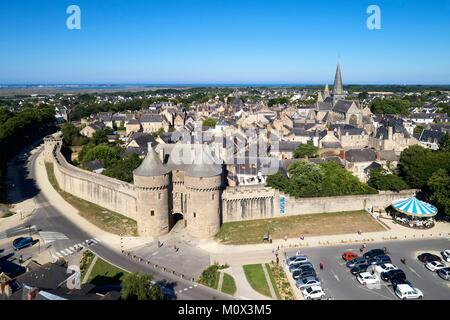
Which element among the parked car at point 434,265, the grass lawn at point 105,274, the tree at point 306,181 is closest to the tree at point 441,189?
the parked car at point 434,265

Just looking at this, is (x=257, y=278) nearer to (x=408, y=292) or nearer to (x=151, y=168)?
(x=408, y=292)

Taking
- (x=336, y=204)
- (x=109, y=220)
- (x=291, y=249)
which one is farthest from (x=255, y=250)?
(x=109, y=220)

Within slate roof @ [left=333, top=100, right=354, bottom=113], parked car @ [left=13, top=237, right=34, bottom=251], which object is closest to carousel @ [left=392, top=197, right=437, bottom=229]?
parked car @ [left=13, top=237, right=34, bottom=251]

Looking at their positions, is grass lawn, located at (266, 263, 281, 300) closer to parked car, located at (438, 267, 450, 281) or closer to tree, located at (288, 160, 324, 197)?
parked car, located at (438, 267, 450, 281)

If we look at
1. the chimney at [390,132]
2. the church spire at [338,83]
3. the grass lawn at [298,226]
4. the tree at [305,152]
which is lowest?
the grass lawn at [298,226]

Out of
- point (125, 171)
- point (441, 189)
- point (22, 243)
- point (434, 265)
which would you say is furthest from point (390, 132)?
point (22, 243)

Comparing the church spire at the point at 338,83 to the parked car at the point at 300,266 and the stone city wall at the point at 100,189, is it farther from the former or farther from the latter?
the parked car at the point at 300,266
